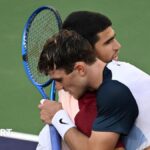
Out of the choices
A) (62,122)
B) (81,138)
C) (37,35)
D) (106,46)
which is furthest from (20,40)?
(81,138)

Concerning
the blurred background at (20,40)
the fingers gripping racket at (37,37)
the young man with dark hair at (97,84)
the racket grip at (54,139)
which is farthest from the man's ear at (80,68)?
the blurred background at (20,40)

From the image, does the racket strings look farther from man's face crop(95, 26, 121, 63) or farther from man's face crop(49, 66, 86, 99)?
man's face crop(49, 66, 86, 99)

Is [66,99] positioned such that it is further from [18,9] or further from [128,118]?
[18,9]

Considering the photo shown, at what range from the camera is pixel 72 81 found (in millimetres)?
2557

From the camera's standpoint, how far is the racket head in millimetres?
3234

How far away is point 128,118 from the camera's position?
2.43 metres

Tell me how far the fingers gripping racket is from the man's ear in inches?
25.2

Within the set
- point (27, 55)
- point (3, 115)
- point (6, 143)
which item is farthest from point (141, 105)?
point (3, 115)

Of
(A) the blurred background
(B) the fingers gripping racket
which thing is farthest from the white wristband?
(A) the blurred background

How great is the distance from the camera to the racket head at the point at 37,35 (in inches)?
127

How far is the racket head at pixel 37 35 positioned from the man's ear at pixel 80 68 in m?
0.66

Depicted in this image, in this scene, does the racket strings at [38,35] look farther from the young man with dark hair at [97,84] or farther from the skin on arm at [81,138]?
the young man with dark hair at [97,84]

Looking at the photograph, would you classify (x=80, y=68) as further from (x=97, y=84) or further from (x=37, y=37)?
(x=37, y=37)

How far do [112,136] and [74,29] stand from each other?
68cm
